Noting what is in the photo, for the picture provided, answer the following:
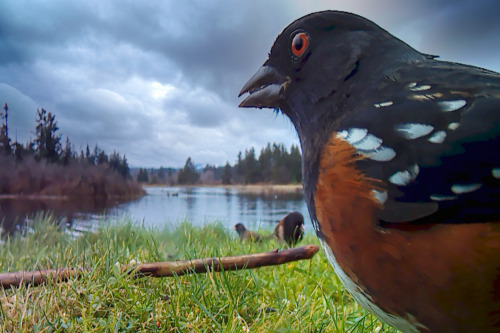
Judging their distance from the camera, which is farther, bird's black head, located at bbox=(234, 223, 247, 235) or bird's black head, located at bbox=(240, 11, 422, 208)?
bird's black head, located at bbox=(234, 223, 247, 235)

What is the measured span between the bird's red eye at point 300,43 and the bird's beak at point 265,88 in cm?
12

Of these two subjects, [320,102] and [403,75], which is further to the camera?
[320,102]

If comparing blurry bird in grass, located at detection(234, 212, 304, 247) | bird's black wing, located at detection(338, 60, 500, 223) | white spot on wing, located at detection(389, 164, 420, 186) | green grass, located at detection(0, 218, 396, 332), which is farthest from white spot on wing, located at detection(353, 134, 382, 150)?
blurry bird in grass, located at detection(234, 212, 304, 247)

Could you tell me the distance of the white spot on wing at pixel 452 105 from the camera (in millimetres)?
1053

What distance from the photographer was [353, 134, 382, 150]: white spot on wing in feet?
3.64

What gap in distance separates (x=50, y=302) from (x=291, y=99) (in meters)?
1.45

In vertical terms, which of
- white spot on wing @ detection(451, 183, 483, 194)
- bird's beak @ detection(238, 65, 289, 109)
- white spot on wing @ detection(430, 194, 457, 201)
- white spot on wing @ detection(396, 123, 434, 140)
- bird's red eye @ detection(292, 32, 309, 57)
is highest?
bird's red eye @ detection(292, 32, 309, 57)

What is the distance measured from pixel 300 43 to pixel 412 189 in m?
0.75

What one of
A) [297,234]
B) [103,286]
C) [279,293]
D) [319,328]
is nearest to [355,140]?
[319,328]

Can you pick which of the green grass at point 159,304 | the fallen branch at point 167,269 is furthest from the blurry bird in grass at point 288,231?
the fallen branch at point 167,269

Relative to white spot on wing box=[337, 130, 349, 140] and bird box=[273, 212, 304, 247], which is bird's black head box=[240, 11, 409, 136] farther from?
bird box=[273, 212, 304, 247]

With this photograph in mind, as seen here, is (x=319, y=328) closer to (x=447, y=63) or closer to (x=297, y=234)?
(x=447, y=63)

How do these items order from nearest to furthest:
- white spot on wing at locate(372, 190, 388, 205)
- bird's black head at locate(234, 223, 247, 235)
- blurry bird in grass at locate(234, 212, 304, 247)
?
white spot on wing at locate(372, 190, 388, 205)
blurry bird in grass at locate(234, 212, 304, 247)
bird's black head at locate(234, 223, 247, 235)

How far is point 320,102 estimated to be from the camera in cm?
→ 140
